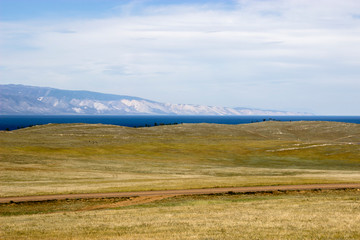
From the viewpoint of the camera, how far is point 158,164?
244 feet

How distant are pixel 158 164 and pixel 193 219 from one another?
4711 cm

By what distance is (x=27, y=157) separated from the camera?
74.4m

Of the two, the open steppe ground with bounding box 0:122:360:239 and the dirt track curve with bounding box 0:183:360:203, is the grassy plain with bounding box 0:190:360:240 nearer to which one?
the open steppe ground with bounding box 0:122:360:239

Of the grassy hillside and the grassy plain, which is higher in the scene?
the grassy plain

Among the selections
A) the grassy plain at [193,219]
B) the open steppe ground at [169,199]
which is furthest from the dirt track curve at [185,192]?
the grassy plain at [193,219]

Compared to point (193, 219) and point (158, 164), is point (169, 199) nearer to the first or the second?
point (193, 219)

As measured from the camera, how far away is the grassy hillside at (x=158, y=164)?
4828cm

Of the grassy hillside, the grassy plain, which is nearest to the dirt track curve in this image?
the grassy plain

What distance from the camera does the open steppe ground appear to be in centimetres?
2422

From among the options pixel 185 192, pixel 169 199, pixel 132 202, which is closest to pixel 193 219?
pixel 132 202

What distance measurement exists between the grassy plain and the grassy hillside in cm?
784

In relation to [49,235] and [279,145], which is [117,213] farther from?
[279,145]

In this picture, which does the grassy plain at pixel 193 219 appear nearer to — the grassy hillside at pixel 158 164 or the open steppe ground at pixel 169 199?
the open steppe ground at pixel 169 199

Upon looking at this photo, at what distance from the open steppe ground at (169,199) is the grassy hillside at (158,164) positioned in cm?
16
